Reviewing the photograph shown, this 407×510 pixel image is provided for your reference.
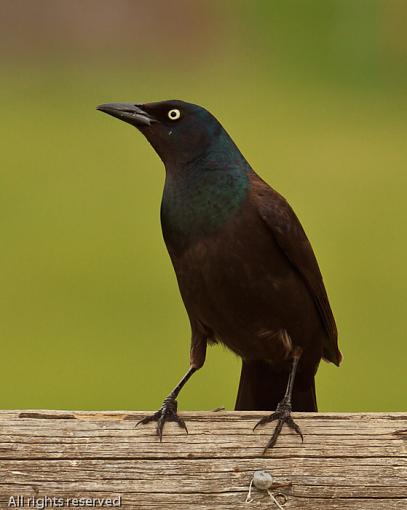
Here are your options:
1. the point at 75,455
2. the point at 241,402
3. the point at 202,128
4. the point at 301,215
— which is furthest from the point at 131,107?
the point at 301,215

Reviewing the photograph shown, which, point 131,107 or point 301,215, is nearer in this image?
point 131,107

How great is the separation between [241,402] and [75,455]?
1273 mm

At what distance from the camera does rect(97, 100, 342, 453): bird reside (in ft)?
14.4

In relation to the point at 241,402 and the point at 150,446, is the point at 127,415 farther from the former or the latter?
the point at 241,402

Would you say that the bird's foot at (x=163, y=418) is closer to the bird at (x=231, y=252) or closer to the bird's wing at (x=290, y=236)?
the bird at (x=231, y=252)

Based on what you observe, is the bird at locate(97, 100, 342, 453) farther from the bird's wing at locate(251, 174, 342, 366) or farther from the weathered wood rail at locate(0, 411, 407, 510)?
the weathered wood rail at locate(0, 411, 407, 510)

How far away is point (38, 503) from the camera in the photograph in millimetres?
3473

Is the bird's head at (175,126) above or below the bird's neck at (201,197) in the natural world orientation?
above

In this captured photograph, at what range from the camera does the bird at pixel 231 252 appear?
4.39 m

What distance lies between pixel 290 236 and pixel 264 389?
652 mm

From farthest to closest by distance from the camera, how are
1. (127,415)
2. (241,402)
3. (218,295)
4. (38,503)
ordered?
(241,402), (218,295), (127,415), (38,503)

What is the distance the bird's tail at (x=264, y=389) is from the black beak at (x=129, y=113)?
99 cm

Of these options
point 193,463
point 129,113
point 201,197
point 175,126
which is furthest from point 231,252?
point 193,463

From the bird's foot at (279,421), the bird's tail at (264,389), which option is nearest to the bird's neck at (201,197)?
the bird's tail at (264,389)
